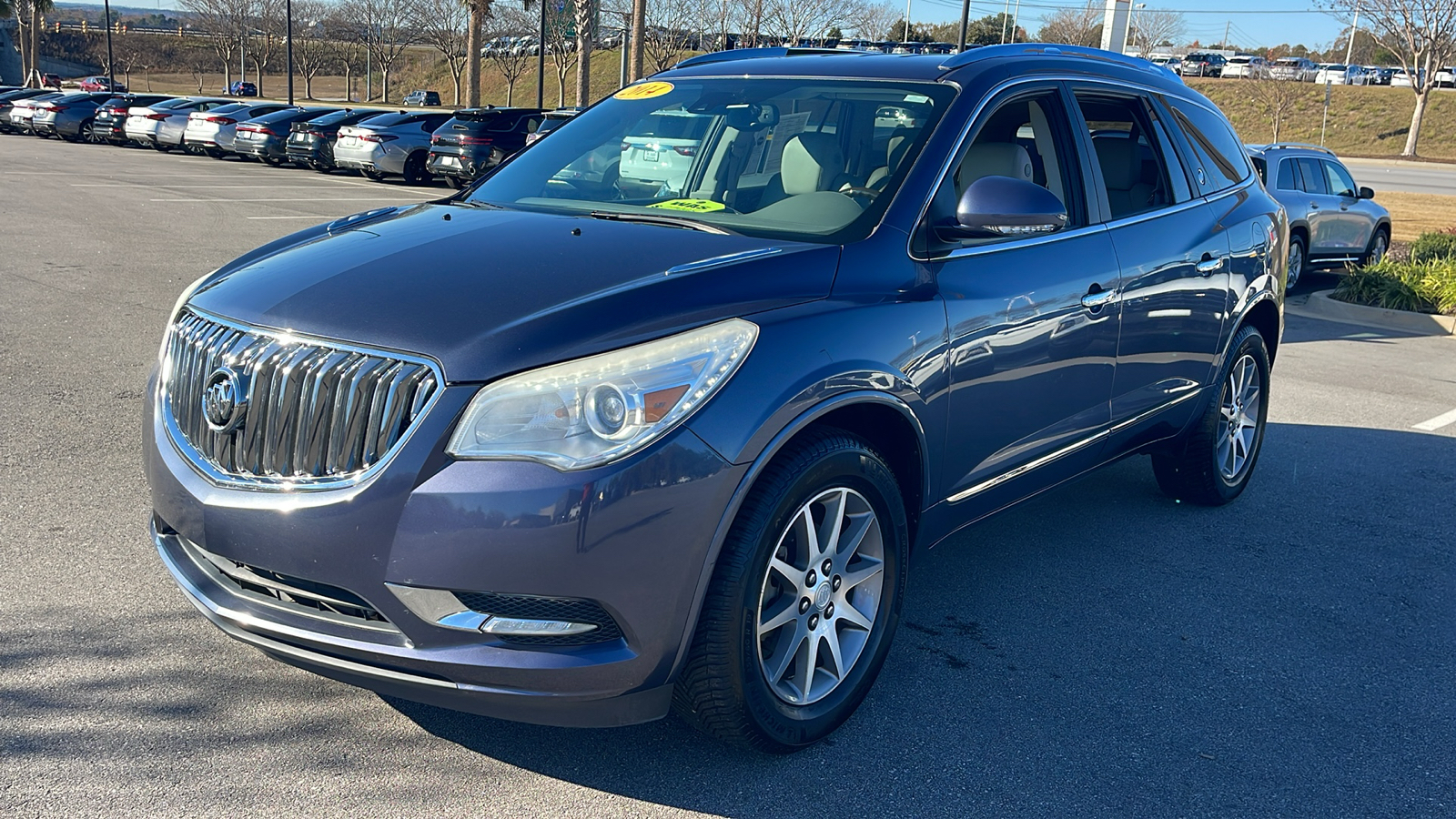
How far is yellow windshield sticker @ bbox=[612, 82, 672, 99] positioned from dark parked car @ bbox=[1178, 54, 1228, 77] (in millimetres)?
77037

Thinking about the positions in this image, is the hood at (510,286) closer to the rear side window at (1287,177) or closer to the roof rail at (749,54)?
the roof rail at (749,54)

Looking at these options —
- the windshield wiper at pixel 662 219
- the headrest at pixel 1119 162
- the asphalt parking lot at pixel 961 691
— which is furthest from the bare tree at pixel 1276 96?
the windshield wiper at pixel 662 219

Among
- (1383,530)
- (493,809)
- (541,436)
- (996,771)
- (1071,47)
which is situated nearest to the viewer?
(541,436)

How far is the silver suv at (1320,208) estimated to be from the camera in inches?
562

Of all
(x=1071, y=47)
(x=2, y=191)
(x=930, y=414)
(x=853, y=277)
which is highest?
(x=1071, y=47)

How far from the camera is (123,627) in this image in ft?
12.5

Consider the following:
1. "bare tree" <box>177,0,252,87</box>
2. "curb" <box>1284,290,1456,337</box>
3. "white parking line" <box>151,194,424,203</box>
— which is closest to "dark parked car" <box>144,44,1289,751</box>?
"curb" <box>1284,290,1456,337</box>

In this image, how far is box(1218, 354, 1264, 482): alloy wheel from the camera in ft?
18.6

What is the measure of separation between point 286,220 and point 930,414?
14051 mm

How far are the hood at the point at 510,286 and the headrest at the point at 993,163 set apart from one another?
86cm

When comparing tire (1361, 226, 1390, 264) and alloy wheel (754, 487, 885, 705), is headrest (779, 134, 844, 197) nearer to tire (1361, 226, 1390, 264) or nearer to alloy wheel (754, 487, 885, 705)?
alloy wheel (754, 487, 885, 705)

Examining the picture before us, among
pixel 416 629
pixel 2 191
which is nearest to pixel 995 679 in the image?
pixel 416 629

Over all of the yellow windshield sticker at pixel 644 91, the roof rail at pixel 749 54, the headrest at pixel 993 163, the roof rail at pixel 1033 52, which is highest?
the roof rail at pixel 1033 52

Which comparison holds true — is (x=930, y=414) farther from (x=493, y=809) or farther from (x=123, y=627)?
(x=123, y=627)
